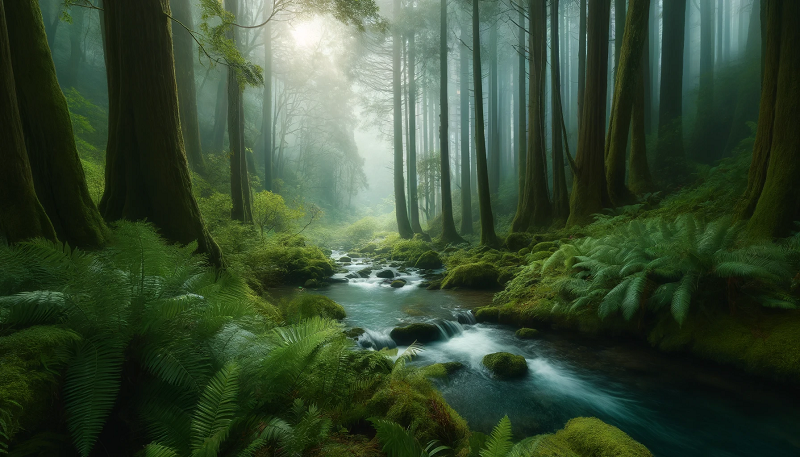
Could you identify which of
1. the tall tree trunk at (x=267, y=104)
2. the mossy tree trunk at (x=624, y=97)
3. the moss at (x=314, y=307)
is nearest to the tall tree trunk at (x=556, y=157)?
the mossy tree trunk at (x=624, y=97)

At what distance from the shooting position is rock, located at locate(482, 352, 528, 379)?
4637 mm

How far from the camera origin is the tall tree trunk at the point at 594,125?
9.97 metres

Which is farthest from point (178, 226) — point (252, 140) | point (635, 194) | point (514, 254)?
point (252, 140)

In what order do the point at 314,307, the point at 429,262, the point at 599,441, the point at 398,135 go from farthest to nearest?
the point at 398,135, the point at 429,262, the point at 314,307, the point at 599,441

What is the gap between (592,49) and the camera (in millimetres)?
10102

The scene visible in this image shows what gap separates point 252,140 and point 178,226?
2852 centimetres

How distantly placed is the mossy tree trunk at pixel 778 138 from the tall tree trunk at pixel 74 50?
29594mm

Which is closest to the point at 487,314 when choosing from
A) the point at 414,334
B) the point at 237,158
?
the point at 414,334

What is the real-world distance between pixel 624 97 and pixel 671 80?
7025mm

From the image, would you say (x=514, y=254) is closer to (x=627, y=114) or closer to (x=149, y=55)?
(x=627, y=114)

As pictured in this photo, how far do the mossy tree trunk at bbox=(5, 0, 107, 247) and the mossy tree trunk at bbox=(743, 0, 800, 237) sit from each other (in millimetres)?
8436

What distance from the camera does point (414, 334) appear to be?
600 centimetres

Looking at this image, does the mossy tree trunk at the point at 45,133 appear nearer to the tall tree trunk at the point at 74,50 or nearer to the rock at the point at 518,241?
the rock at the point at 518,241

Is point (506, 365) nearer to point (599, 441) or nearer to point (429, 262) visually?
point (599, 441)
